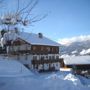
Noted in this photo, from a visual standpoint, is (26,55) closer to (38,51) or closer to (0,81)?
(38,51)

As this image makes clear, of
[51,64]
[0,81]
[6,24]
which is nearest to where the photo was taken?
[6,24]

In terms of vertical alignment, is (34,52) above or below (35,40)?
below

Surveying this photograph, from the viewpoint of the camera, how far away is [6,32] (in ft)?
32.4

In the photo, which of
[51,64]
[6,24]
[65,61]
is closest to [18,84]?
[6,24]

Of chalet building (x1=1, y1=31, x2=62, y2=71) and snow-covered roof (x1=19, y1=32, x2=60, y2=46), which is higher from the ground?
snow-covered roof (x1=19, y1=32, x2=60, y2=46)

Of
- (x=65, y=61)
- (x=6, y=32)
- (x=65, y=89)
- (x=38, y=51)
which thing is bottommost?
(x=65, y=61)

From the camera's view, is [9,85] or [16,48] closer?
[9,85]

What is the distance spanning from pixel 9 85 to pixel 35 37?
41.6 meters

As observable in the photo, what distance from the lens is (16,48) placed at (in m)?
50.1

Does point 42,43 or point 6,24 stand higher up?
point 6,24

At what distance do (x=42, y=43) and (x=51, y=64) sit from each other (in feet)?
18.5

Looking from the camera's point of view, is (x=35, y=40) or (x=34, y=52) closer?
(x=34, y=52)

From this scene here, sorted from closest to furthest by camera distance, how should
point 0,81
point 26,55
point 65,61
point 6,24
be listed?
1. point 6,24
2. point 0,81
3. point 26,55
4. point 65,61

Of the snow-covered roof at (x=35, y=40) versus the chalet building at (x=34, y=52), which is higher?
the snow-covered roof at (x=35, y=40)
